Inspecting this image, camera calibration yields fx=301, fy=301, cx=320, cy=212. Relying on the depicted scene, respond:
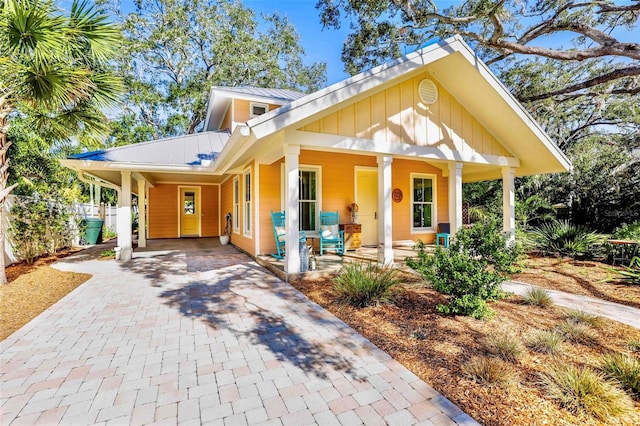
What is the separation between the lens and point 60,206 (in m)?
9.45

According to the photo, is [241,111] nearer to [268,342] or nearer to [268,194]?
[268,194]

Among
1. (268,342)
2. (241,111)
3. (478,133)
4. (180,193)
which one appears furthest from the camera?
(180,193)

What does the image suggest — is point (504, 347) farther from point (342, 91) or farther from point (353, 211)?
point (353, 211)

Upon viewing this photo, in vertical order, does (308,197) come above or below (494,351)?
above

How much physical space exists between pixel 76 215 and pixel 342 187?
9.59m

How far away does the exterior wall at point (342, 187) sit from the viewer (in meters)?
7.30

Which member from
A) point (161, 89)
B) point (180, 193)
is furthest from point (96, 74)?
point (161, 89)

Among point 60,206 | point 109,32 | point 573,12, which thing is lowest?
point 60,206

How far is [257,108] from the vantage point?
10438 mm

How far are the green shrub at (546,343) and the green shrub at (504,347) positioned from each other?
0.12 m

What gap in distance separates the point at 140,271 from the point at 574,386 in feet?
23.0

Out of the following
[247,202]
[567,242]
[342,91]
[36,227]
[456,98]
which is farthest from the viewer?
[247,202]

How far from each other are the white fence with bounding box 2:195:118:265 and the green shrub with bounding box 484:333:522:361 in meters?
7.82

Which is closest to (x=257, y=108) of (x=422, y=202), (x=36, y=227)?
(x=422, y=202)
